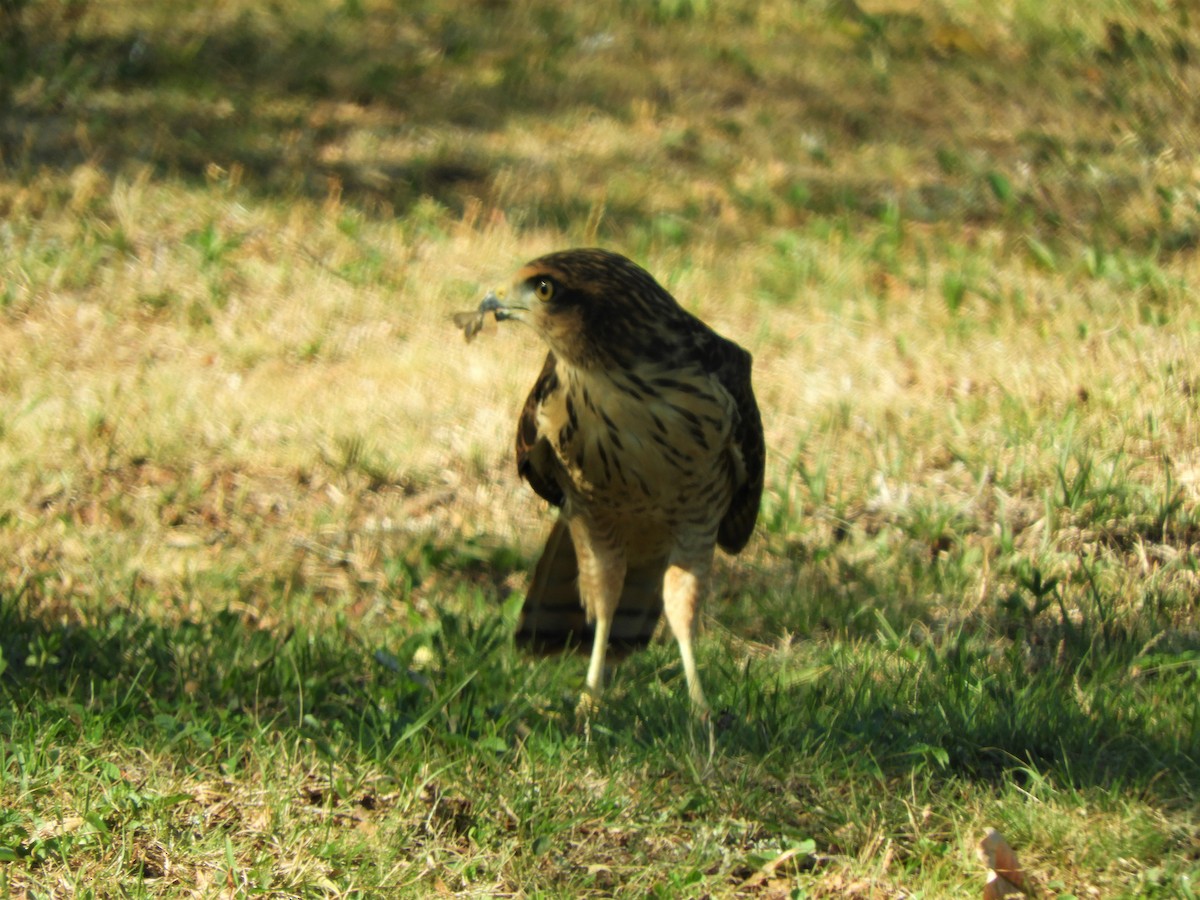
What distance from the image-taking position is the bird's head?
444cm

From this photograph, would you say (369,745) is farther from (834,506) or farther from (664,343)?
(834,506)

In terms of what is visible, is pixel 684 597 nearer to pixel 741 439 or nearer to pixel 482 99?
pixel 741 439

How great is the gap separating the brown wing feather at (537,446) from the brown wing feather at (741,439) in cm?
51

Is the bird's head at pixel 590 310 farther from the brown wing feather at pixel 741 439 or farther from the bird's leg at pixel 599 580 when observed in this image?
the bird's leg at pixel 599 580

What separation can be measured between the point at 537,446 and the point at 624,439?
0.43 m

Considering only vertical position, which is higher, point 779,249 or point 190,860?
point 779,249

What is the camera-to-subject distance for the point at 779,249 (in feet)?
29.2

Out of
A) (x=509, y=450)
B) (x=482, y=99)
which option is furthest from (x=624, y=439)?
(x=482, y=99)

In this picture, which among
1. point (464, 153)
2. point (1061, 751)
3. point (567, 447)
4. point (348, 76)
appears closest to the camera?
point (1061, 751)

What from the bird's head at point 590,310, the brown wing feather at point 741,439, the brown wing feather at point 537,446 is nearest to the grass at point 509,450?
the brown wing feather at point 741,439

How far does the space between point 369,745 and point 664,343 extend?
140 cm

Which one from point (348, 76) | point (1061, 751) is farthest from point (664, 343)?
point (348, 76)

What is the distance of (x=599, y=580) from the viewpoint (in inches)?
200

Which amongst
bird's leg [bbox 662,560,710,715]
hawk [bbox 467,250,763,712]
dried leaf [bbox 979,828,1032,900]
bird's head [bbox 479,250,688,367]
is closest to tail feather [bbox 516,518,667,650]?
hawk [bbox 467,250,763,712]
